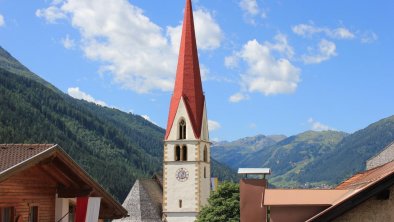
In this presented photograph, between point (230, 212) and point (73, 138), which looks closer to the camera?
point (230, 212)

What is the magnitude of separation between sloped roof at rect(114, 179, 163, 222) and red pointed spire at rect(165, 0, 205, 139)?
20.1ft

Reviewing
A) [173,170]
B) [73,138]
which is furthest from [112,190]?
[173,170]

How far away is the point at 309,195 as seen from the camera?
1444cm

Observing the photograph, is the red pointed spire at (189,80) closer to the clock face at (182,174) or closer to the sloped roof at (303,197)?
the clock face at (182,174)

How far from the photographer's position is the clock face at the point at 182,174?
2190 inches

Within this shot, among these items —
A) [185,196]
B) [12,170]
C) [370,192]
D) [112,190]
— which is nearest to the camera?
[12,170]

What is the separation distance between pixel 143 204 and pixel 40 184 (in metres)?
46.2

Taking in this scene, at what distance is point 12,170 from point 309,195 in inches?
270

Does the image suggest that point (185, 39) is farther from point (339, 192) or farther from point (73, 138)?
point (73, 138)

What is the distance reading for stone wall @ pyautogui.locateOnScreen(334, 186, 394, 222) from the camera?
1204 cm

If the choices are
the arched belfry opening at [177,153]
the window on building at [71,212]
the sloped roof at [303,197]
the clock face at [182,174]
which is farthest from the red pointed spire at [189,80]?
the window on building at [71,212]

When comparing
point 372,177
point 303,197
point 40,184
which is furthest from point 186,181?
point 40,184

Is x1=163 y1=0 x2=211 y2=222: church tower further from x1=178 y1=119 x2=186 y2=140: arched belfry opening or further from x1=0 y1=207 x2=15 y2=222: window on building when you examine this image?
x1=0 y1=207 x2=15 y2=222: window on building

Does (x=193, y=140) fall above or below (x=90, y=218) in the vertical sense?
above
